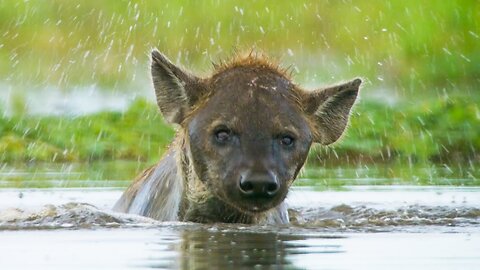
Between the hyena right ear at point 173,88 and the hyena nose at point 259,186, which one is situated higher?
the hyena right ear at point 173,88

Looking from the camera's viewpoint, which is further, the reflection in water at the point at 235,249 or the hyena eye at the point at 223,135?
the hyena eye at the point at 223,135

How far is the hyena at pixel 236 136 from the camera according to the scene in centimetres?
802

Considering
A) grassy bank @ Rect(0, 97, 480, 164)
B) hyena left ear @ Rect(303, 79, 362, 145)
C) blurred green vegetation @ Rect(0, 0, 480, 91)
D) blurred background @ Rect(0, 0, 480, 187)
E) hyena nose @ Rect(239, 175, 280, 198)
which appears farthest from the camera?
blurred green vegetation @ Rect(0, 0, 480, 91)

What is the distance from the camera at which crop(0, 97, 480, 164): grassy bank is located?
14797 mm

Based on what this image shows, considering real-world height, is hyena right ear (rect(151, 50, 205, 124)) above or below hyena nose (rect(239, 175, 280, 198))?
above

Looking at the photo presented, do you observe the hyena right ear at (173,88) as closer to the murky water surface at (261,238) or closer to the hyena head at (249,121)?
the hyena head at (249,121)

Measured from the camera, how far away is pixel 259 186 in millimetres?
7793

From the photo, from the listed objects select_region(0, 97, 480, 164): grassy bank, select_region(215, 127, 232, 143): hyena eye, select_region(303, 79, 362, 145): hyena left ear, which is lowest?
select_region(215, 127, 232, 143): hyena eye

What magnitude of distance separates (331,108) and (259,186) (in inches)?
A: 52.8

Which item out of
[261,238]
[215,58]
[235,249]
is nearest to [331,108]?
[261,238]

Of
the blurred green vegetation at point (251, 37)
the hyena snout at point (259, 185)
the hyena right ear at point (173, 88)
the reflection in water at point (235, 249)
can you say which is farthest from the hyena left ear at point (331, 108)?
the blurred green vegetation at point (251, 37)

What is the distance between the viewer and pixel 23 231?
7711 mm

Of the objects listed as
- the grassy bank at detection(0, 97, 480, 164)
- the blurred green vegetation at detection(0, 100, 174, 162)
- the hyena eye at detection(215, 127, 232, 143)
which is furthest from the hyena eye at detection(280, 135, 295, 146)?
the blurred green vegetation at detection(0, 100, 174, 162)

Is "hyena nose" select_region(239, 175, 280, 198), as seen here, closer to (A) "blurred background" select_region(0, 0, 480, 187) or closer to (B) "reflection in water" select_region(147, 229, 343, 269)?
(B) "reflection in water" select_region(147, 229, 343, 269)
